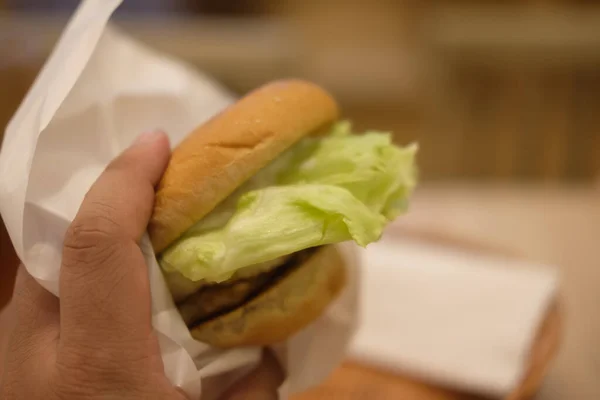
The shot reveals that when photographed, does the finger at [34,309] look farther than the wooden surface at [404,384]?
No

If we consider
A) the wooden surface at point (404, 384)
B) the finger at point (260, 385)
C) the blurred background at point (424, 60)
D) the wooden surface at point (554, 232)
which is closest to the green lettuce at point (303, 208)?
Result: the finger at point (260, 385)

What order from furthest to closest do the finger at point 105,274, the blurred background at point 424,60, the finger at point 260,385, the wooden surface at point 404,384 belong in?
the blurred background at point 424,60 < the wooden surface at point 404,384 < the finger at point 260,385 < the finger at point 105,274

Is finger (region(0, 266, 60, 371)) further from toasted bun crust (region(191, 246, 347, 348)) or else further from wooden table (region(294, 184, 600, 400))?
wooden table (region(294, 184, 600, 400))

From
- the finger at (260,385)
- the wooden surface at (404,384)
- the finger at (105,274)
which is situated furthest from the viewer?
the wooden surface at (404,384)

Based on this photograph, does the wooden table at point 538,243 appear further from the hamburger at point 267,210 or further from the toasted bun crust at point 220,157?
the toasted bun crust at point 220,157

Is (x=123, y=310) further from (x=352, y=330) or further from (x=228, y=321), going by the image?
(x=352, y=330)

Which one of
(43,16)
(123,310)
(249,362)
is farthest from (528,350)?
(43,16)

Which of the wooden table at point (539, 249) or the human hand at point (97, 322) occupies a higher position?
the human hand at point (97, 322)

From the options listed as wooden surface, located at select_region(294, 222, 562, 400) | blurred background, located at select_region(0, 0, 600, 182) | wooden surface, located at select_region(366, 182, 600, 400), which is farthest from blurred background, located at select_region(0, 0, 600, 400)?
wooden surface, located at select_region(294, 222, 562, 400)
